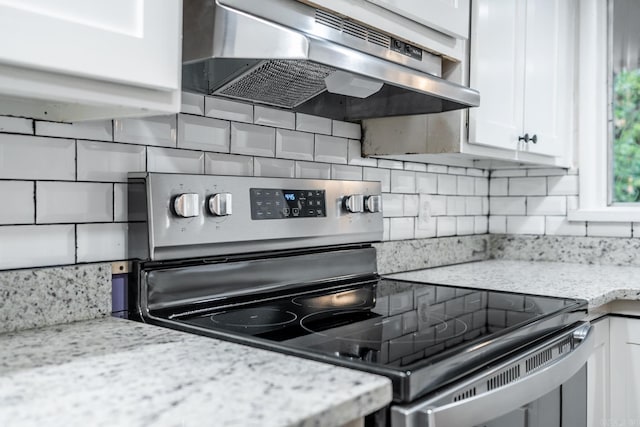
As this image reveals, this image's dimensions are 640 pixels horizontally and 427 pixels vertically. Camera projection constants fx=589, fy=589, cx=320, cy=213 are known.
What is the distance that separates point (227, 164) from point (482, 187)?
4.85 feet

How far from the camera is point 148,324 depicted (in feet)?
3.75

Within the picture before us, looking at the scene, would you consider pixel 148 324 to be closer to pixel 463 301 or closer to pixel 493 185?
A: pixel 463 301

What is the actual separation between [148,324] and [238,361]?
13.7 inches

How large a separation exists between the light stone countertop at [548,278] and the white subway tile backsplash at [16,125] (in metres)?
1.20

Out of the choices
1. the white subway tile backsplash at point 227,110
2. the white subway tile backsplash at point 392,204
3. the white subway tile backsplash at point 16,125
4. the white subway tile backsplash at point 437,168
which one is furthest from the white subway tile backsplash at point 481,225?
the white subway tile backsplash at point 16,125

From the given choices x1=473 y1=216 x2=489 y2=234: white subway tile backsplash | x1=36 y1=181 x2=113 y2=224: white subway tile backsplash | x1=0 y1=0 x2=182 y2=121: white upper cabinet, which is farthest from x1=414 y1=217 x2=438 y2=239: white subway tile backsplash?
x1=0 y1=0 x2=182 y2=121: white upper cabinet

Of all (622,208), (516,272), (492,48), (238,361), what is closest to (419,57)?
(492,48)

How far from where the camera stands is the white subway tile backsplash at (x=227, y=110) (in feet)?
4.68

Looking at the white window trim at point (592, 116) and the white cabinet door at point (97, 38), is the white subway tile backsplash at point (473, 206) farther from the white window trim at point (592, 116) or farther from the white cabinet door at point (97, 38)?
the white cabinet door at point (97, 38)

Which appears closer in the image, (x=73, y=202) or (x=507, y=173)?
(x=73, y=202)

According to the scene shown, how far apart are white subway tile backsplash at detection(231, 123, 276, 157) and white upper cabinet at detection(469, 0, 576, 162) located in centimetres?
61

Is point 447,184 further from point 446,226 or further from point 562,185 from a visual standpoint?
point 562,185

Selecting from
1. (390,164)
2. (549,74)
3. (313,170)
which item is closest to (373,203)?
(313,170)

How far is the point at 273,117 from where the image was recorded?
1.59 m
